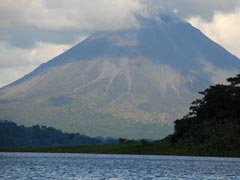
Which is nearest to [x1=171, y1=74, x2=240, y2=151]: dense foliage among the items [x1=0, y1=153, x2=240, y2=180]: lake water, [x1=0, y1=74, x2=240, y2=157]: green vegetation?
[x1=0, y1=74, x2=240, y2=157]: green vegetation

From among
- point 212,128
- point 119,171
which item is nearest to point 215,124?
point 212,128

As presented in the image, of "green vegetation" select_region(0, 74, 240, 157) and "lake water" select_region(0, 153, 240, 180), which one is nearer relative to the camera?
"lake water" select_region(0, 153, 240, 180)

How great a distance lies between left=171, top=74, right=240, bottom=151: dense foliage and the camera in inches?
5113

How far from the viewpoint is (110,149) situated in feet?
600

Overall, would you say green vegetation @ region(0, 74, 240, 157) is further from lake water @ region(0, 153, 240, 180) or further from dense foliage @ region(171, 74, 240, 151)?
lake water @ region(0, 153, 240, 180)

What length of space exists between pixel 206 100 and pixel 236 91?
8.23 m

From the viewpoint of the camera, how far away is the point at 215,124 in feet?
447

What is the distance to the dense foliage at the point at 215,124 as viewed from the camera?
5113 inches

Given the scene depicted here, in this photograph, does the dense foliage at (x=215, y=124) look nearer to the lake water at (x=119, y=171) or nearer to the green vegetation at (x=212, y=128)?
the green vegetation at (x=212, y=128)

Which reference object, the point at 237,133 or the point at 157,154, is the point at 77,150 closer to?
the point at 157,154

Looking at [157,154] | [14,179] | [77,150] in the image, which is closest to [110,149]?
[77,150]

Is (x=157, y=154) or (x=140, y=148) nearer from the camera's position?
(x=157, y=154)

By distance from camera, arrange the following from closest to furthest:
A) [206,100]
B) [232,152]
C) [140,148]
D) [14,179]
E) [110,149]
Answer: [14,179], [232,152], [206,100], [140,148], [110,149]

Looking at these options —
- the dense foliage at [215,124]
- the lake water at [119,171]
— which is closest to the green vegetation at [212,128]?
the dense foliage at [215,124]
